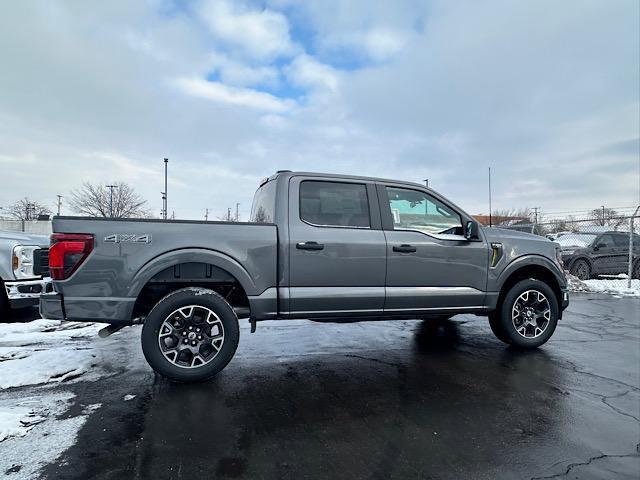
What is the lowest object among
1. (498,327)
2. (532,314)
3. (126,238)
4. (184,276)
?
(498,327)

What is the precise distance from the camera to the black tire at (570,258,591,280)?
12898 mm

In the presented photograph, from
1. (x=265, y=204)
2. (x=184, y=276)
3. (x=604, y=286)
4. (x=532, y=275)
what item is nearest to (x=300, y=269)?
(x=265, y=204)

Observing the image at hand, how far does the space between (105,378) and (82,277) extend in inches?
40.9

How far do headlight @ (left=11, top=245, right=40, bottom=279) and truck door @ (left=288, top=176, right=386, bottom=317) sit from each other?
424cm

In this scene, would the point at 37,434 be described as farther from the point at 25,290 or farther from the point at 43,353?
the point at 25,290

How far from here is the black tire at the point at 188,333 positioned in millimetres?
3629

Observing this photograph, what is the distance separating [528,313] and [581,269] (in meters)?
9.90

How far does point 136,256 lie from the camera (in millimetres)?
3664

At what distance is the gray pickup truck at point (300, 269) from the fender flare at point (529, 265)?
2cm

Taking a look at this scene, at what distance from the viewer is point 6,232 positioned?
6137 mm

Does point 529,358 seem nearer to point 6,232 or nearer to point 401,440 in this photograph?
point 401,440

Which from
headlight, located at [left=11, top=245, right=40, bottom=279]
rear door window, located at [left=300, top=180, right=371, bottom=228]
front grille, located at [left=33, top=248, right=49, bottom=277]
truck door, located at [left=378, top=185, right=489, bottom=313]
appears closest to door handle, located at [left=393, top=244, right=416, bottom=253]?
truck door, located at [left=378, top=185, right=489, bottom=313]

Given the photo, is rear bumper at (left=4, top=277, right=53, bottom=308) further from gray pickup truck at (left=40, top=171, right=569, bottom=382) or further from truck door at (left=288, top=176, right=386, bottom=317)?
truck door at (left=288, top=176, right=386, bottom=317)

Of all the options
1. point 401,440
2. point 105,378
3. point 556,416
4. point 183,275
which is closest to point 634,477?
point 556,416
